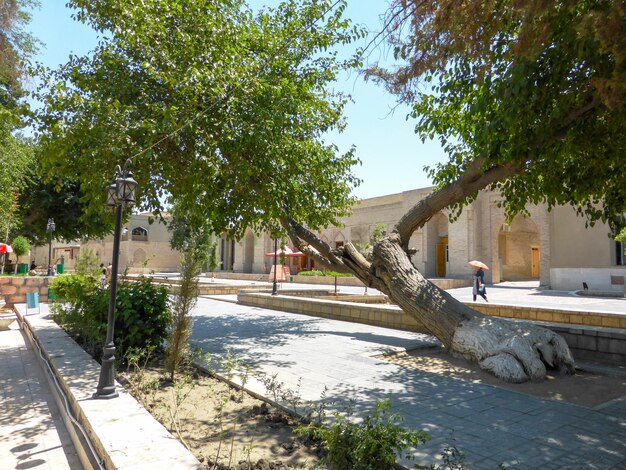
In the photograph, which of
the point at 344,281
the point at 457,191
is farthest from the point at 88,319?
the point at 344,281

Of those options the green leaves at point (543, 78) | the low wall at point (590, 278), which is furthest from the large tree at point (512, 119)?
the low wall at point (590, 278)

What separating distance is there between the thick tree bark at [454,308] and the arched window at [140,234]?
149ft

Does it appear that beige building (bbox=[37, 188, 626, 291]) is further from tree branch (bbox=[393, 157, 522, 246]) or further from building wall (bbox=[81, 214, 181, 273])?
tree branch (bbox=[393, 157, 522, 246])

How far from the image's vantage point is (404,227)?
8.33 metres

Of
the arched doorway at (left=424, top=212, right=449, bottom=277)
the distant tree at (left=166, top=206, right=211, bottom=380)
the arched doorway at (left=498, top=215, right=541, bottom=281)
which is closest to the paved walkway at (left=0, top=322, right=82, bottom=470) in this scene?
the distant tree at (left=166, top=206, right=211, bottom=380)

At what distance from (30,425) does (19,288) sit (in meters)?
13.3

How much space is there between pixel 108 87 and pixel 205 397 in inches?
231

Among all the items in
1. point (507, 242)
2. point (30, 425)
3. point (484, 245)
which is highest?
point (507, 242)

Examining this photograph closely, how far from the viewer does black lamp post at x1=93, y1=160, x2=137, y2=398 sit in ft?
14.4

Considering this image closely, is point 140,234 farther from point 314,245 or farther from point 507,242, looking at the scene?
point 314,245

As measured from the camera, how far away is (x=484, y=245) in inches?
1112

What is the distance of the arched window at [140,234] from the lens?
50.2 metres

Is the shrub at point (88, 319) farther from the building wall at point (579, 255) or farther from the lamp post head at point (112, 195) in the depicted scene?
the building wall at point (579, 255)

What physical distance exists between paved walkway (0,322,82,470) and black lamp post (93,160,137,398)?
1.80 feet
